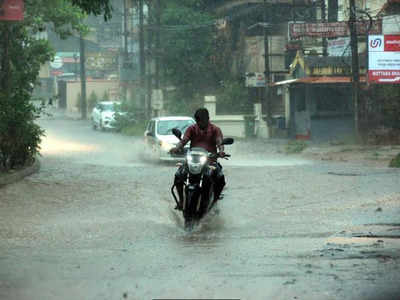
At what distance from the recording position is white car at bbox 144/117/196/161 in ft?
85.6

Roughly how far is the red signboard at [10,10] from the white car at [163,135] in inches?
330

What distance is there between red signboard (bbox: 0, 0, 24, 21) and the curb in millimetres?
3370

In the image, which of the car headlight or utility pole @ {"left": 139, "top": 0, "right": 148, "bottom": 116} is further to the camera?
utility pole @ {"left": 139, "top": 0, "right": 148, "bottom": 116}

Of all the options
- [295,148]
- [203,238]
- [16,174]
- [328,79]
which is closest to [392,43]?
[295,148]

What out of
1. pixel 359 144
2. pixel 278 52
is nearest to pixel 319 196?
pixel 359 144

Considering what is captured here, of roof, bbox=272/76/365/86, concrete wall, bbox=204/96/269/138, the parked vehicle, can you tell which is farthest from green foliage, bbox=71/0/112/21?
the parked vehicle

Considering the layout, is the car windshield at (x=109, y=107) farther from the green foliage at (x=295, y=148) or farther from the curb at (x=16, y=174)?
the curb at (x=16, y=174)

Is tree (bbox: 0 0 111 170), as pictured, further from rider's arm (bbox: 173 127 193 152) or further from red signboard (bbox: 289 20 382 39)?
red signboard (bbox: 289 20 382 39)

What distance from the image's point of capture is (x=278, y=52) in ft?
161

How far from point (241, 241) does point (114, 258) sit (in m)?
1.94

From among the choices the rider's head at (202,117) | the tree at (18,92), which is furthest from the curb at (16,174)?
the rider's head at (202,117)

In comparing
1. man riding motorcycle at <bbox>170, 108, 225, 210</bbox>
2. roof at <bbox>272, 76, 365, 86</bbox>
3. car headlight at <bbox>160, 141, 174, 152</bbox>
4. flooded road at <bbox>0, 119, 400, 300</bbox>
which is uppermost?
A: roof at <bbox>272, 76, 365, 86</bbox>

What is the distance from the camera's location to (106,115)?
52.0 meters

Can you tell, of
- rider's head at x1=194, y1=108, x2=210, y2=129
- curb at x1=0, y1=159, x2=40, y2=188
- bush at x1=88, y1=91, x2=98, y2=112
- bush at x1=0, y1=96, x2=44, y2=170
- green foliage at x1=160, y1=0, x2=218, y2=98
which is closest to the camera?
rider's head at x1=194, y1=108, x2=210, y2=129
